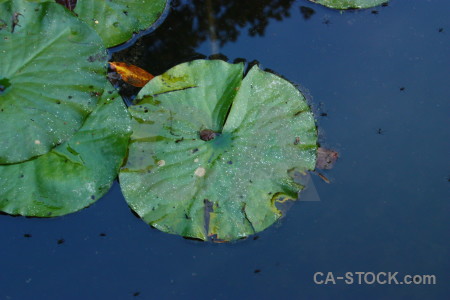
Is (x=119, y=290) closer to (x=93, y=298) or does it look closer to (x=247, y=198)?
(x=93, y=298)

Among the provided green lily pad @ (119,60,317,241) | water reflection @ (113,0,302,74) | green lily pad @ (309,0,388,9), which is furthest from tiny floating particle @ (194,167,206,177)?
green lily pad @ (309,0,388,9)

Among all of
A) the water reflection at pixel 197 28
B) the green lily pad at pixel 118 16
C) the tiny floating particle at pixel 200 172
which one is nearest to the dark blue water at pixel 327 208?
the water reflection at pixel 197 28

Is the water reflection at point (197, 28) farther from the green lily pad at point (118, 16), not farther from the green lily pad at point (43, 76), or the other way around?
the green lily pad at point (43, 76)

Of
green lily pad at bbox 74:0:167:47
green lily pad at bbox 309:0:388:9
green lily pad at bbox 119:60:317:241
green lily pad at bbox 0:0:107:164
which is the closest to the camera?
green lily pad at bbox 0:0:107:164

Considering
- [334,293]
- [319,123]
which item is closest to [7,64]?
[319,123]

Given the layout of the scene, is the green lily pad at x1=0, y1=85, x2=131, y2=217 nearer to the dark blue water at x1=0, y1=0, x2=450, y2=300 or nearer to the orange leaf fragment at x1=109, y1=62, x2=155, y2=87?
the dark blue water at x1=0, y1=0, x2=450, y2=300

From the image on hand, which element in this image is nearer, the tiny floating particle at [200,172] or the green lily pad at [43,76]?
the green lily pad at [43,76]

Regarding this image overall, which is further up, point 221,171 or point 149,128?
point 149,128
